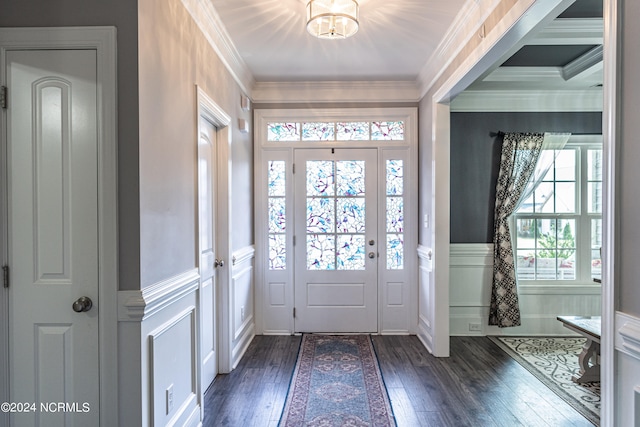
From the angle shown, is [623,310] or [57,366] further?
[57,366]

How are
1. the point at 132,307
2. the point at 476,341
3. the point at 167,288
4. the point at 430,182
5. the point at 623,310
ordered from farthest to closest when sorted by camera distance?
the point at 476,341
the point at 430,182
the point at 167,288
the point at 132,307
the point at 623,310

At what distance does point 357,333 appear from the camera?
164 inches

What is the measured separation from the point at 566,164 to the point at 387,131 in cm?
196

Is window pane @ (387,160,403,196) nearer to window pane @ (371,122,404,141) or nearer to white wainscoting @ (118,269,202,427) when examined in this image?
window pane @ (371,122,404,141)

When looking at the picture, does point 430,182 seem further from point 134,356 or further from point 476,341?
point 134,356

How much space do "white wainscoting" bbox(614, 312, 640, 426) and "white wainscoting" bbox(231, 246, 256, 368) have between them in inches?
104

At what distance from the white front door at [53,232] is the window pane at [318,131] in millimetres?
2615

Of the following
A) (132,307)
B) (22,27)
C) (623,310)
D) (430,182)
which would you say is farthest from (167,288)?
(430,182)

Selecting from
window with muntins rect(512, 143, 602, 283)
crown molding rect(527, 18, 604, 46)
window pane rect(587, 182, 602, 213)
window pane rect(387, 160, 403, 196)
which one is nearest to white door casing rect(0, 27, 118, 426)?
crown molding rect(527, 18, 604, 46)

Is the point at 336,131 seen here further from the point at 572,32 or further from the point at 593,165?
the point at 593,165

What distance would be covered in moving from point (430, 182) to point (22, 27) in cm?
316

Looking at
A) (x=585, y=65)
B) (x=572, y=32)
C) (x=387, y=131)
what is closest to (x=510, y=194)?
(x=585, y=65)

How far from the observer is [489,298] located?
409cm

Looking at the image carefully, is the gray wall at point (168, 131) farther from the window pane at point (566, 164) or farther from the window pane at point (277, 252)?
the window pane at point (566, 164)
